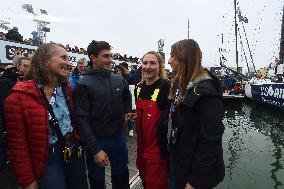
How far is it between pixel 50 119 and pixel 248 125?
46.6 feet

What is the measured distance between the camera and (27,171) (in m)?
2.52

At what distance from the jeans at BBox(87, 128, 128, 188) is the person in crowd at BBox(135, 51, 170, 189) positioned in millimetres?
300

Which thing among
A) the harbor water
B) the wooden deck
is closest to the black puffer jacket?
the wooden deck

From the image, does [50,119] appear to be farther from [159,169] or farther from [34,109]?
[159,169]

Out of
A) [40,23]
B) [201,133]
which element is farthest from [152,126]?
[40,23]

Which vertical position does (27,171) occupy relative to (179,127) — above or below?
below

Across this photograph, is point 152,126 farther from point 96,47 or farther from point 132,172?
point 132,172

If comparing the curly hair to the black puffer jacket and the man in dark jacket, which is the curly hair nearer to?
the man in dark jacket

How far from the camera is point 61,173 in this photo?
2.86m

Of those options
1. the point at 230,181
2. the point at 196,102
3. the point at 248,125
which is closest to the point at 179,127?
the point at 196,102

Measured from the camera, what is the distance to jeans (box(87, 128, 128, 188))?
12.0 ft

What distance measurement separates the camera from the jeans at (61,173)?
2.71 meters

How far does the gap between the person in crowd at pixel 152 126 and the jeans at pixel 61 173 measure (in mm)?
736

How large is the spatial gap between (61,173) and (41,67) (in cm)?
101
